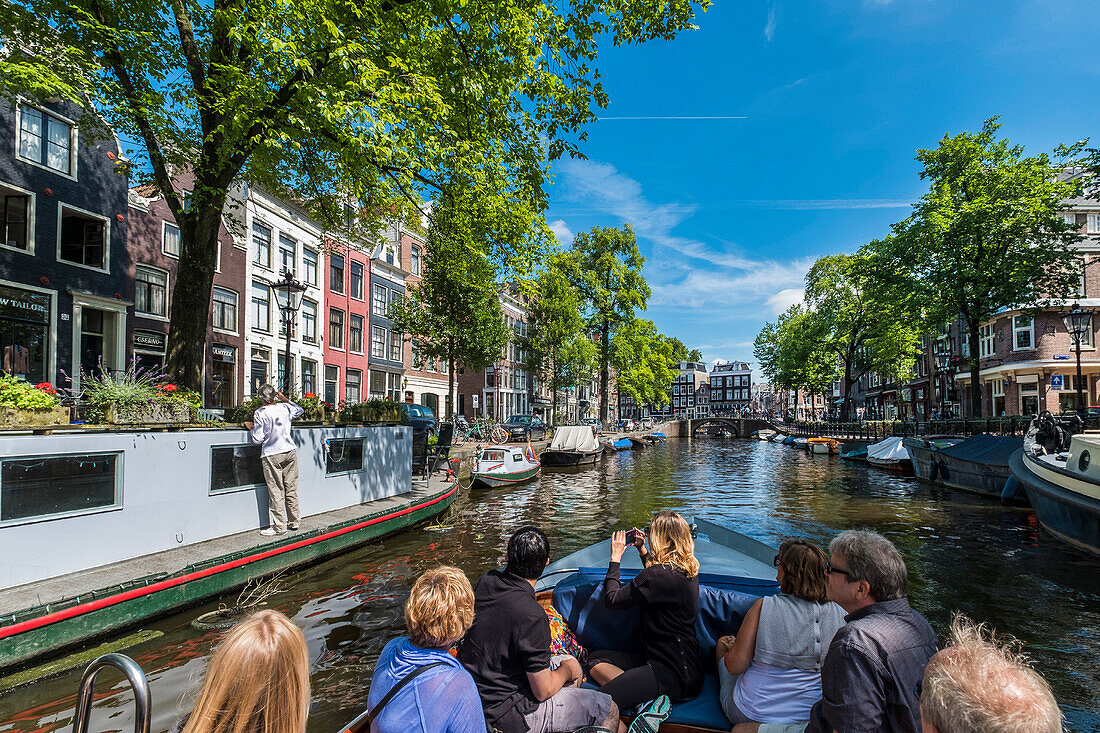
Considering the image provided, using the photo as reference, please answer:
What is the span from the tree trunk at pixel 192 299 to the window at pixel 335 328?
1886 cm

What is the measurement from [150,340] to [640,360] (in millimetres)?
41868

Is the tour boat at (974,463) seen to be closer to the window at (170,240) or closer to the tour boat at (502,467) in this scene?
the tour boat at (502,467)

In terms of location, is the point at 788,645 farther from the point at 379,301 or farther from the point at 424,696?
the point at 379,301

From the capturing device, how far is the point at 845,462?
32.2 meters

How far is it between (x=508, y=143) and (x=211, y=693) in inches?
472

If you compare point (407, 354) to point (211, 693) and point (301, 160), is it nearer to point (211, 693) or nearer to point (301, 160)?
point (301, 160)

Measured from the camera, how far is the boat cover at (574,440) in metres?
31.6

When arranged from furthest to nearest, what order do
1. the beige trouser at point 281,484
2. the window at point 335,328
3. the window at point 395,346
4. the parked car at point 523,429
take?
the parked car at point 523,429 → the window at point 395,346 → the window at point 335,328 → the beige trouser at point 281,484

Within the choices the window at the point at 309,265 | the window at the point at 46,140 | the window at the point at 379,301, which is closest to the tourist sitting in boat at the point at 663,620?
the window at the point at 46,140

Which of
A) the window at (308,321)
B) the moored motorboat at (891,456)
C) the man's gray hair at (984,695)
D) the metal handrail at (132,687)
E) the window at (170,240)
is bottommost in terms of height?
the moored motorboat at (891,456)

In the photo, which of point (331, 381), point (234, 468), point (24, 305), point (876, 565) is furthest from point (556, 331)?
point (876, 565)

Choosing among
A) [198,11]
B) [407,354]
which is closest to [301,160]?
[198,11]

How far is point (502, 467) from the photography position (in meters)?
21.0

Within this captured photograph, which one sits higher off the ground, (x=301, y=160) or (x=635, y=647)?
(x=301, y=160)
